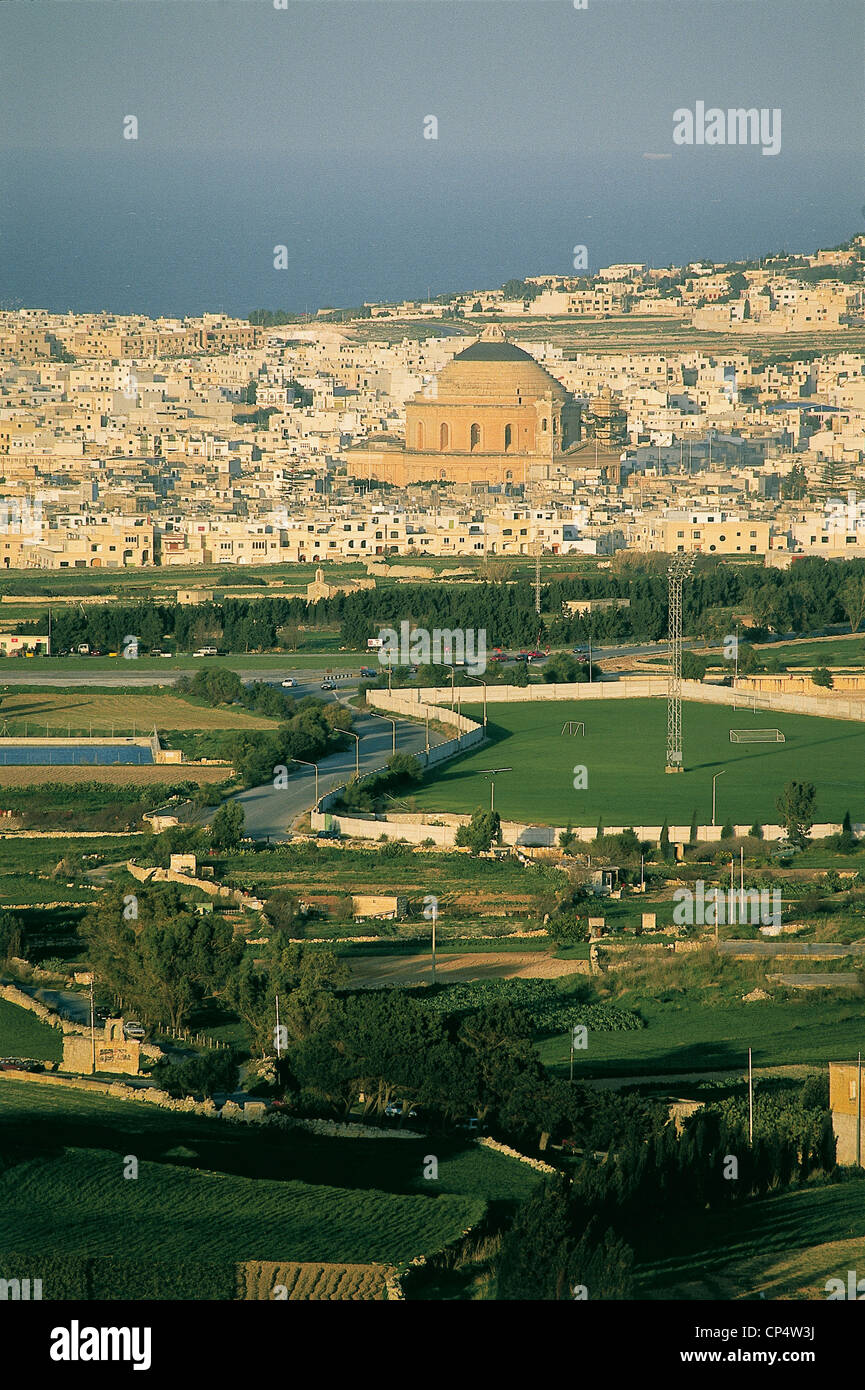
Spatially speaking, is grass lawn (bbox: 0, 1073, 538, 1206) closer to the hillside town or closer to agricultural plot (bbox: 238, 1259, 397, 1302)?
agricultural plot (bbox: 238, 1259, 397, 1302)

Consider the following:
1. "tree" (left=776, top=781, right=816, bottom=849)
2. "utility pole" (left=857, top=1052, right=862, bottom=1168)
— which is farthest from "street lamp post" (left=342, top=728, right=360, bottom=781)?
"utility pole" (left=857, top=1052, right=862, bottom=1168)

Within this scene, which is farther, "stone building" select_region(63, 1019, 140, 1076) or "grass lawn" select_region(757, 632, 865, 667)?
"grass lawn" select_region(757, 632, 865, 667)

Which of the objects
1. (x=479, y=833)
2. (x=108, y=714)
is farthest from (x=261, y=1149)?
(x=108, y=714)

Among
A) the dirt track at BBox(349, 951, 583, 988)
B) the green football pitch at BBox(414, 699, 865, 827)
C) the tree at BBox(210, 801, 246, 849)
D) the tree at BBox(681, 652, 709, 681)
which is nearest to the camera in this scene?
the dirt track at BBox(349, 951, 583, 988)

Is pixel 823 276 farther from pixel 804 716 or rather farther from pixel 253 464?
pixel 804 716

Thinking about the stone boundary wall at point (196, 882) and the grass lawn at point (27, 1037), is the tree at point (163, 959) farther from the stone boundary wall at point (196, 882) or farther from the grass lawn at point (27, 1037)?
the stone boundary wall at point (196, 882)

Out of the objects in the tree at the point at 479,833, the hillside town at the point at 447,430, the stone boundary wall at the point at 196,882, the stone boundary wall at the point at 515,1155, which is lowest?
the stone boundary wall at the point at 515,1155

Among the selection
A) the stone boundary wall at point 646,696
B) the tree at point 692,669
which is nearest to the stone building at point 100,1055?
the stone boundary wall at point 646,696
